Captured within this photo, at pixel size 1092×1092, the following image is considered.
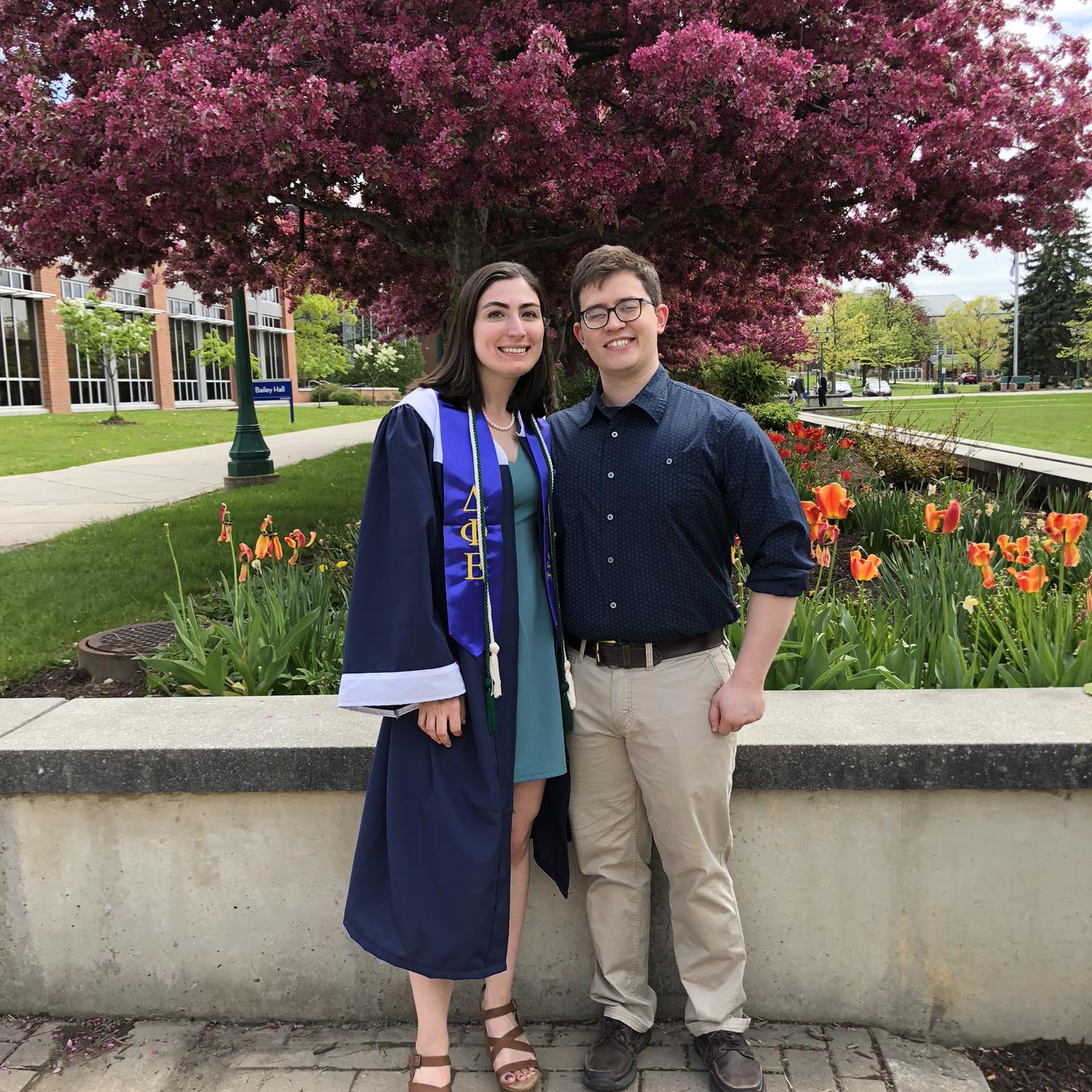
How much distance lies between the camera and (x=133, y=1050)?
2.44 meters

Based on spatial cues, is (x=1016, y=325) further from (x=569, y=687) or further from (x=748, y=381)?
(x=569, y=687)

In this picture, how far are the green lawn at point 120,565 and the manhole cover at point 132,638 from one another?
312 millimetres

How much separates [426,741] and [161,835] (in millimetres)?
909

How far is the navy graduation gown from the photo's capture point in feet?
6.51

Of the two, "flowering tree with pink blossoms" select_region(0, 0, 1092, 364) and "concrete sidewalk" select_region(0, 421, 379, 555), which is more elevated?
"flowering tree with pink blossoms" select_region(0, 0, 1092, 364)

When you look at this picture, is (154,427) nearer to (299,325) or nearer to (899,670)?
(899,670)

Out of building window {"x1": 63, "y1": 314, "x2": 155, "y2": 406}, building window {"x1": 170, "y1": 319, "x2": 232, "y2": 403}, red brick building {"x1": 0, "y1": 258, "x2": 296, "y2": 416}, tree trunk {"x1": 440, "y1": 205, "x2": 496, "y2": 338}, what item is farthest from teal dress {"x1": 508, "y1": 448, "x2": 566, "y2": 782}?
building window {"x1": 170, "y1": 319, "x2": 232, "y2": 403}

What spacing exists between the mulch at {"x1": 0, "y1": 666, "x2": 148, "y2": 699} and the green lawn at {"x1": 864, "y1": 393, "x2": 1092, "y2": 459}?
714 cm

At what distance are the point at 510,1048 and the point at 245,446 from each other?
10483 millimetres

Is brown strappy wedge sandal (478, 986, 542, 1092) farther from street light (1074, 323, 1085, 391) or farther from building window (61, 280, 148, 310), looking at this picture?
street light (1074, 323, 1085, 391)

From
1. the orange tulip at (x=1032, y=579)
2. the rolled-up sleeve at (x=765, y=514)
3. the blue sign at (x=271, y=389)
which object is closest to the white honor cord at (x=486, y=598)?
the rolled-up sleeve at (x=765, y=514)

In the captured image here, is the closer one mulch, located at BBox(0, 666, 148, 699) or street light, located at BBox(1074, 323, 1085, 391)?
mulch, located at BBox(0, 666, 148, 699)

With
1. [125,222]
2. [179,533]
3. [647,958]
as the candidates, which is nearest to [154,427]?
Answer: [179,533]

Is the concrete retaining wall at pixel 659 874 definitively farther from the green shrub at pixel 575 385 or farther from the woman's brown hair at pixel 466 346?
the green shrub at pixel 575 385
